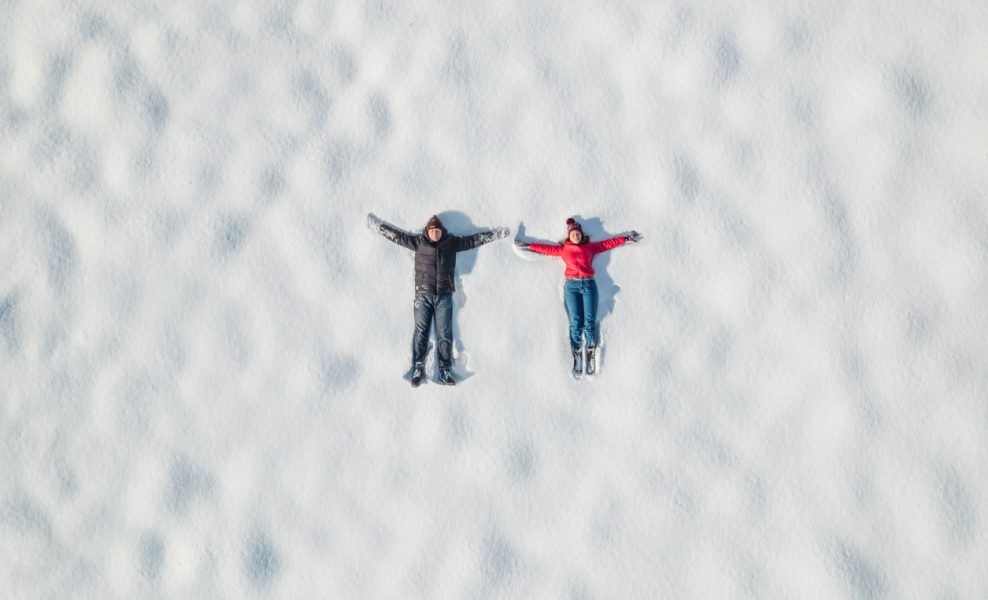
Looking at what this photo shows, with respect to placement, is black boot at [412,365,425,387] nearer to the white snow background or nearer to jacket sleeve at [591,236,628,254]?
the white snow background

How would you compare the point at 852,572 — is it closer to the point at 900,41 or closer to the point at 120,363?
the point at 900,41

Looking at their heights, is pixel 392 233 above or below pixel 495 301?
above

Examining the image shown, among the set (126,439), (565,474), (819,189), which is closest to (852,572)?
(565,474)

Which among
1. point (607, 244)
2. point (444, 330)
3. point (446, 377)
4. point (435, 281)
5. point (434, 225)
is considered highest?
point (434, 225)

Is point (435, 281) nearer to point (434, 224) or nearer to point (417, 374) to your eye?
point (434, 224)

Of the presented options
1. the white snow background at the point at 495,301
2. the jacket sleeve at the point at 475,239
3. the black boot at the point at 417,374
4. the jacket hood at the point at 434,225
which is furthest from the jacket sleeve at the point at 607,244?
the black boot at the point at 417,374

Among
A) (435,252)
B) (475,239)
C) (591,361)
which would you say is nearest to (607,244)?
(591,361)

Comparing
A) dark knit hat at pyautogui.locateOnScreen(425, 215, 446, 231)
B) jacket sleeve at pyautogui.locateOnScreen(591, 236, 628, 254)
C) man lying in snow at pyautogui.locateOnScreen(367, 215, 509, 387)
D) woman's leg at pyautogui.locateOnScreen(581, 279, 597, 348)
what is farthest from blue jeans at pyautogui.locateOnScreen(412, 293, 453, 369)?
jacket sleeve at pyautogui.locateOnScreen(591, 236, 628, 254)

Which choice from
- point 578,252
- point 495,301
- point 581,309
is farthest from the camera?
point 495,301
